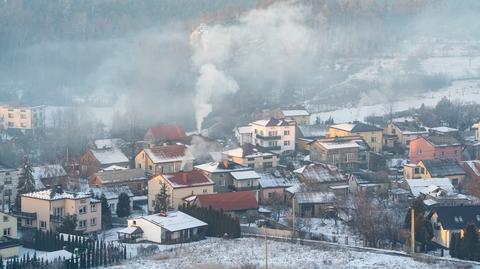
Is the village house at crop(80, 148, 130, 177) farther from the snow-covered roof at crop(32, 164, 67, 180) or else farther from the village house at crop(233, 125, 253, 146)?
the village house at crop(233, 125, 253, 146)

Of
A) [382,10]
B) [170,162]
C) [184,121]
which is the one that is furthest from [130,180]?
[382,10]

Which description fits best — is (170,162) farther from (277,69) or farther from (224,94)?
(277,69)

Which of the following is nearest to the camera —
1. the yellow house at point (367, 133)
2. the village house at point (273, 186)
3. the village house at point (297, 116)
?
the village house at point (273, 186)

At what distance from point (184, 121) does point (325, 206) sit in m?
10.2

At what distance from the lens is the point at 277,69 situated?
33.8 metres

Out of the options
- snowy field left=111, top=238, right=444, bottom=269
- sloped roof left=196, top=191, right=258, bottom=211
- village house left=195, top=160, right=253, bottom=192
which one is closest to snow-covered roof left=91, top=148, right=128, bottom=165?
village house left=195, top=160, right=253, bottom=192

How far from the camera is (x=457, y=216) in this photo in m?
16.9

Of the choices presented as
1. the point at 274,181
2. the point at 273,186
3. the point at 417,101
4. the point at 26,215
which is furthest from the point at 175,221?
the point at 417,101

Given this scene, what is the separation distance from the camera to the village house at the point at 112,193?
19188 millimetres

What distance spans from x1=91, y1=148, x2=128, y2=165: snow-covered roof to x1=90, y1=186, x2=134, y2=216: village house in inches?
104

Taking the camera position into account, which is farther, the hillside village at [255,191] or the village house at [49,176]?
the village house at [49,176]

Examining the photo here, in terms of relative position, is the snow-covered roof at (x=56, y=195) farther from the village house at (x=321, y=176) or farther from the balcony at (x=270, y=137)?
the balcony at (x=270, y=137)

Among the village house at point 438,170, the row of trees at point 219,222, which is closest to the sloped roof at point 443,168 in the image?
the village house at point 438,170

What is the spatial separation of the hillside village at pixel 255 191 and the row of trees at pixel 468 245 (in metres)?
0.01
